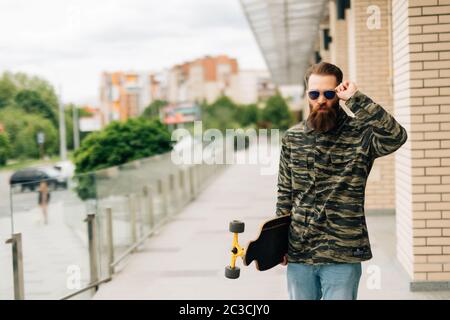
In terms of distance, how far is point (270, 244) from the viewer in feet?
9.87

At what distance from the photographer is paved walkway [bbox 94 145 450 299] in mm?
5945

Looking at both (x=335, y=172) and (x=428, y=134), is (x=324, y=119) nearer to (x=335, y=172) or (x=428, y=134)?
(x=335, y=172)

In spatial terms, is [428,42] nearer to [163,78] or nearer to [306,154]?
[306,154]

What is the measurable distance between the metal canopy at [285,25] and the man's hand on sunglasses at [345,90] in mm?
10987

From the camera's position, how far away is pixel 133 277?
702 cm

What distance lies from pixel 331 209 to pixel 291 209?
0.23 metres

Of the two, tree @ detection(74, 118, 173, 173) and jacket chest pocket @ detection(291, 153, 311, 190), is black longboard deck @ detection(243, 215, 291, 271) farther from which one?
tree @ detection(74, 118, 173, 173)

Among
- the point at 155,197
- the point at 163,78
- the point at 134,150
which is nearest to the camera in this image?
the point at 155,197

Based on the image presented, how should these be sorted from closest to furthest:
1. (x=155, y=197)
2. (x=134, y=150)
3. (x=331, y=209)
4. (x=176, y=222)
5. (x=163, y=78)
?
1. (x=331, y=209)
2. (x=155, y=197)
3. (x=176, y=222)
4. (x=134, y=150)
5. (x=163, y=78)

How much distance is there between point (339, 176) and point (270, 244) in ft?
1.45

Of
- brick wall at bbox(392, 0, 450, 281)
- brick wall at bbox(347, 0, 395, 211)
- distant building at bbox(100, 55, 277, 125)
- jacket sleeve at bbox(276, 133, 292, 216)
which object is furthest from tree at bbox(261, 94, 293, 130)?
jacket sleeve at bbox(276, 133, 292, 216)

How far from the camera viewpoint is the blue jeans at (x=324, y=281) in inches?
115

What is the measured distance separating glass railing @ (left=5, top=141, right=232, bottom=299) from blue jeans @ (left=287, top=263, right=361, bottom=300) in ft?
8.92

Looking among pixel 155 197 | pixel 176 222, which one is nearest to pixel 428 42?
pixel 155 197
